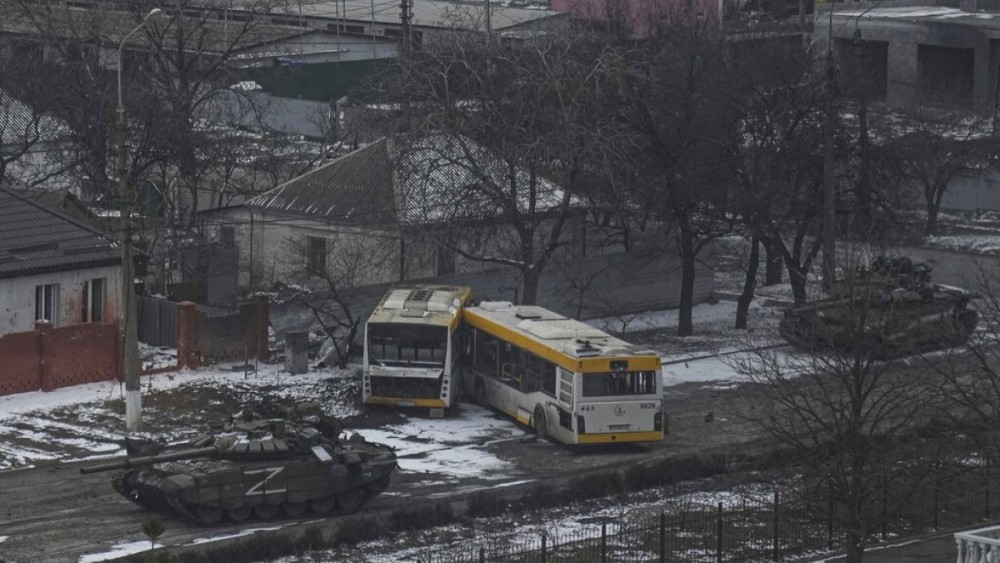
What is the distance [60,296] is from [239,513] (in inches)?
523

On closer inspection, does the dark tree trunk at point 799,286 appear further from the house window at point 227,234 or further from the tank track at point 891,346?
the house window at point 227,234

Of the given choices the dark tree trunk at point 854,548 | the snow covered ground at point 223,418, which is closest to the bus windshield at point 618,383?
the snow covered ground at point 223,418

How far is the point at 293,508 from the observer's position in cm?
2970

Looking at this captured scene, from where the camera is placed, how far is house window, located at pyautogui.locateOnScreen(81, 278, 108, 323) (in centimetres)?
4134

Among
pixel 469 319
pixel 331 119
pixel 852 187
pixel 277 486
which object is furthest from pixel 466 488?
pixel 331 119

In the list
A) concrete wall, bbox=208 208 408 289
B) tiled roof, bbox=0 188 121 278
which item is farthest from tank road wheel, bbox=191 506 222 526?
concrete wall, bbox=208 208 408 289

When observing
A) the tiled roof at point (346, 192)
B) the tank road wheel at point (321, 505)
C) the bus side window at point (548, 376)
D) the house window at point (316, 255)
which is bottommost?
the tank road wheel at point (321, 505)

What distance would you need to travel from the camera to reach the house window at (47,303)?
40.4m

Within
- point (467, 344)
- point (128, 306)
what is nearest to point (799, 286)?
point (467, 344)

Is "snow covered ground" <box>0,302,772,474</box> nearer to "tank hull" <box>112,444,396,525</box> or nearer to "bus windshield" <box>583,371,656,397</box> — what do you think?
"bus windshield" <box>583,371,656,397</box>

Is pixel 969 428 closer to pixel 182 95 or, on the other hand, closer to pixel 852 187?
pixel 852 187

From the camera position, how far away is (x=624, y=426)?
114ft

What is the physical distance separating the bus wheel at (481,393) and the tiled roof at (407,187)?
5.85 meters

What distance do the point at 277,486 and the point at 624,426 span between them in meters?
7.90
